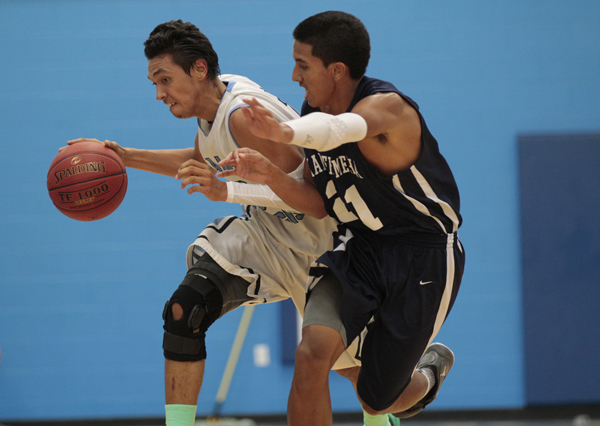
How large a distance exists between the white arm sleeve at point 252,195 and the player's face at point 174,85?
444 millimetres

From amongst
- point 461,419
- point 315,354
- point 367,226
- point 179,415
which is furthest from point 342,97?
point 461,419

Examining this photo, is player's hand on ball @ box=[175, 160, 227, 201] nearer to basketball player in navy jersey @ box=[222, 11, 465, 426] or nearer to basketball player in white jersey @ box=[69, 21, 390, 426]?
basketball player in white jersey @ box=[69, 21, 390, 426]

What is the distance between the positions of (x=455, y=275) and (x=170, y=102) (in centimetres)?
Answer: 140

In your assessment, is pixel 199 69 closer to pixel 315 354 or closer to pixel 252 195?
pixel 252 195

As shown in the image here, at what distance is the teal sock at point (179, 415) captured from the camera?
7.39ft

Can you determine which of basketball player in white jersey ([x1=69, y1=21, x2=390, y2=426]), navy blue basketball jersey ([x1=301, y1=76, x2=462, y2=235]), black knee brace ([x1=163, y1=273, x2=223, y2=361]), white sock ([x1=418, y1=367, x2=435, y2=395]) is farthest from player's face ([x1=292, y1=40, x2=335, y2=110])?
white sock ([x1=418, y1=367, x2=435, y2=395])

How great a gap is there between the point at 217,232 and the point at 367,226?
694 mm

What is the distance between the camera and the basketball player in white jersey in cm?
232

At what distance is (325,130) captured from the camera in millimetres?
1811

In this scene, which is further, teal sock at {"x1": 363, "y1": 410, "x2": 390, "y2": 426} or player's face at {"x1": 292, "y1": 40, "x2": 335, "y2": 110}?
teal sock at {"x1": 363, "y1": 410, "x2": 390, "y2": 426}

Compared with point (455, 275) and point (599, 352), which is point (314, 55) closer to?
point (455, 275)

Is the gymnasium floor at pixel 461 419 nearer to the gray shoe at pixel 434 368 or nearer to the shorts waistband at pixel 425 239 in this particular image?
the gray shoe at pixel 434 368

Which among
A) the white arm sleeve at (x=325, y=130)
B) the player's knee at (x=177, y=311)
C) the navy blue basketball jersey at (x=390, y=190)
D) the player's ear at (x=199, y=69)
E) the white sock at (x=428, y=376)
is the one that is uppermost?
the player's ear at (x=199, y=69)

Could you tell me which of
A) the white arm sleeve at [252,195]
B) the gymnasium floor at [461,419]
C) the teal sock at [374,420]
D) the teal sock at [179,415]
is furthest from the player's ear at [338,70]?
the gymnasium floor at [461,419]
